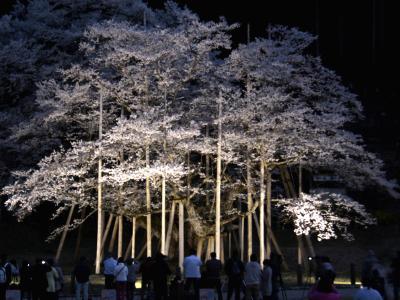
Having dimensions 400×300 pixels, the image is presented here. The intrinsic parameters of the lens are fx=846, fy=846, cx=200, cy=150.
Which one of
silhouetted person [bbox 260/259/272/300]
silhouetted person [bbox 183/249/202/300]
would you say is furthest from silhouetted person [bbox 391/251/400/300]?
silhouetted person [bbox 183/249/202/300]

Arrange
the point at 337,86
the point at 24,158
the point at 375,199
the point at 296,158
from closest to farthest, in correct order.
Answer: the point at 296,158, the point at 337,86, the point at 24,158, the point at 375,199

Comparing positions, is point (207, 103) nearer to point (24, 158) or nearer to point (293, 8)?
point (24, 158)

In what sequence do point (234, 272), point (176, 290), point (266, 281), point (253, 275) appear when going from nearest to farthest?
point (266, 281) → point (253, 275) → point (176, 290) → point (234, 272)

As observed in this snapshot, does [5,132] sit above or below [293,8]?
below

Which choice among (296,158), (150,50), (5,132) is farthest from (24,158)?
(296,158)

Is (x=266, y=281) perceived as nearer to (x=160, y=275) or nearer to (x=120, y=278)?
(x=160, y=275)

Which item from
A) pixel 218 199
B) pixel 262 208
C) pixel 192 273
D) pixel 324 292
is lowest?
pixel 324 292

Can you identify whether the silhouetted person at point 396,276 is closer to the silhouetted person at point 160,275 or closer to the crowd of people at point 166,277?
the crowd of people at point 166,277

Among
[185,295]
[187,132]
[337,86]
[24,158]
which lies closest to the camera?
[185,295]

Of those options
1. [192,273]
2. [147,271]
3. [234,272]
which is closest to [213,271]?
[192,273]

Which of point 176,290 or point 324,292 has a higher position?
point 176,290

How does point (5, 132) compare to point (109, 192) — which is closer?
point (109, 192)

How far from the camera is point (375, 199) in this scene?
5025 cm

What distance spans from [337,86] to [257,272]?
18.2 metres
